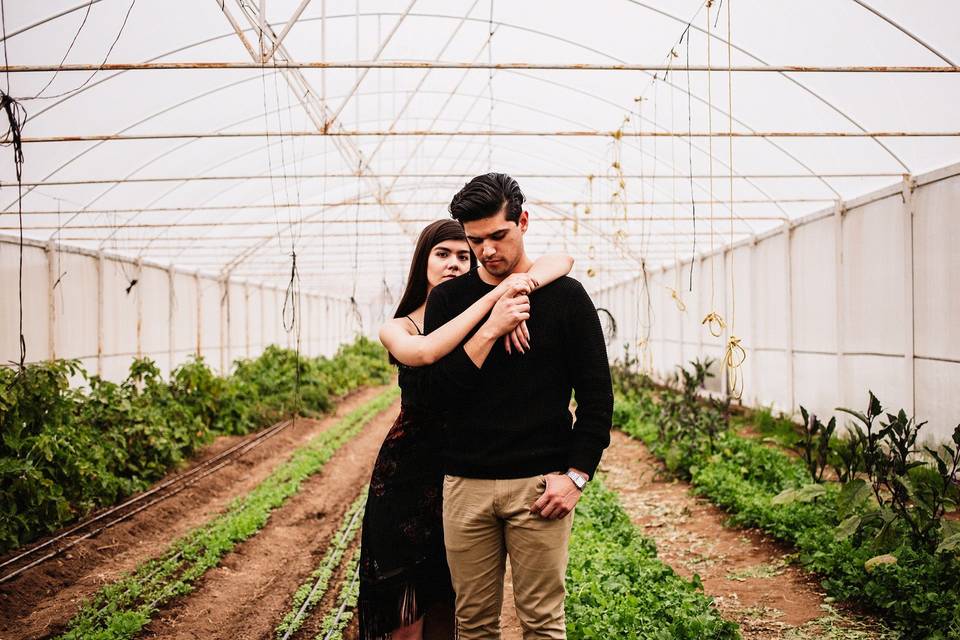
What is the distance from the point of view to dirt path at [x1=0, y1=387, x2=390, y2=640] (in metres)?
4.57

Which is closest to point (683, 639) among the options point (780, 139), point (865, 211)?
point (865, 211)

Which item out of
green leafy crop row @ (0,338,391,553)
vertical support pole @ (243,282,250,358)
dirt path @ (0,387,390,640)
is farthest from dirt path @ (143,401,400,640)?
vertical support pole @ (243,282,250,358)

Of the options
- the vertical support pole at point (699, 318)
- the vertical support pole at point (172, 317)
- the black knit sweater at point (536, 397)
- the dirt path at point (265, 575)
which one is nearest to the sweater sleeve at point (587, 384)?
the black knit sweater at point (536, 397)

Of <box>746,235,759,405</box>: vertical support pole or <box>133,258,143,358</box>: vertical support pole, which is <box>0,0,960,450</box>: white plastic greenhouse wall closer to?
<box>746,235,759,405</box>: vertical support pole

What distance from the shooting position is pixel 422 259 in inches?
102

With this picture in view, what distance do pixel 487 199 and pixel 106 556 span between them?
5648 millimetres

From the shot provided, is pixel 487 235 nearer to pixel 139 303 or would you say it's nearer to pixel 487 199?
pixel 487 199

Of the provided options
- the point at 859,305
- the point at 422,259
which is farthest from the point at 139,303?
the point at 422,259

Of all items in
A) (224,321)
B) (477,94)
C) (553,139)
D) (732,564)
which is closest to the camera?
(732,564)

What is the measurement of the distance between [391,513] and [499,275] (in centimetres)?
99

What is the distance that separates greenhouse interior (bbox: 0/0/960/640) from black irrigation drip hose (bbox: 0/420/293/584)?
0.05m

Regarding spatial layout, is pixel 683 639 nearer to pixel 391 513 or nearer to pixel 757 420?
pixel 391 513

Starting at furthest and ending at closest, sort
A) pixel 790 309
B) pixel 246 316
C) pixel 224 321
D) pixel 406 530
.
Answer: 1. pixel 246 316
2. pixel 224 321
3. pixel 790 309
4. pixel 406 530

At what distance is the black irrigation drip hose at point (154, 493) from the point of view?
18.2 ft
